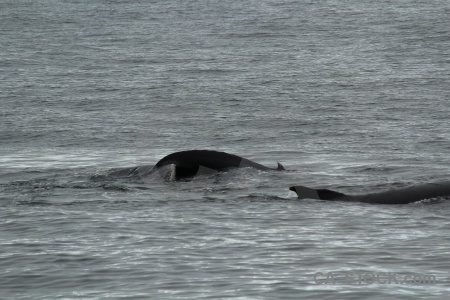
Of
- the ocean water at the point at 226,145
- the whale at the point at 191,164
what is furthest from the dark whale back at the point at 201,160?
the ocean water at the point at 226,145

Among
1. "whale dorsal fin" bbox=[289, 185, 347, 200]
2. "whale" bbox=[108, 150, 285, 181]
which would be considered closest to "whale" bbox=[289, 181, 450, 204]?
"whale dorsal fin" bbox=[289, 185, 347, 200]

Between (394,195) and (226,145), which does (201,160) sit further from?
(226,145)

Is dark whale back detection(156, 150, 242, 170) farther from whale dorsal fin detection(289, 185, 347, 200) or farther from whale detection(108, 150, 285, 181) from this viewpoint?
whale dorsal fin detection(289, 185, 347, 200)

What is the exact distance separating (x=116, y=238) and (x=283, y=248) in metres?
2.06

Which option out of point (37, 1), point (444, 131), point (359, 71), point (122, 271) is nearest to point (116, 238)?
point (122, 271)

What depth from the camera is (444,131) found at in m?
23.9

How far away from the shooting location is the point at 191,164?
51.5ft

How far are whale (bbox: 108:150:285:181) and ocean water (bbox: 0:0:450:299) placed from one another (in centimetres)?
21

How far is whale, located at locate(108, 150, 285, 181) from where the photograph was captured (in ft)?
51.3

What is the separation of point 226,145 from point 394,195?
371 inches

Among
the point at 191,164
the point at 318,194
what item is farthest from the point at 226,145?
the point at 318,194

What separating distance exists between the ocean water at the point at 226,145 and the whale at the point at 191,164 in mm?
211

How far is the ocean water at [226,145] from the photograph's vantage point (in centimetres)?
1055

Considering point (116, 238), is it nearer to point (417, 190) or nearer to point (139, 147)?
point (417, 190)
